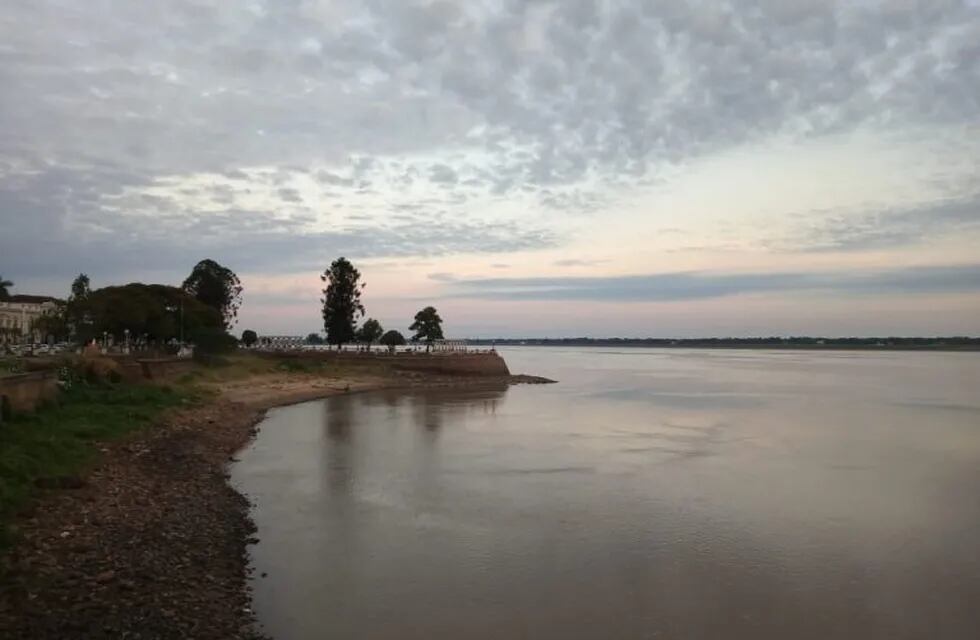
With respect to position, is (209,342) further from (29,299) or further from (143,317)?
(29,299)

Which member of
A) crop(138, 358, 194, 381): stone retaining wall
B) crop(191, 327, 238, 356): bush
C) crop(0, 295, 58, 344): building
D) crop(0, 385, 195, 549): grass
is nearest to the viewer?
crop(0, 385, 195, 549): grass

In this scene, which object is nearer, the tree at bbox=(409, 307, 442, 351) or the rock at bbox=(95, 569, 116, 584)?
the rock at bbox=(95, 569, 116, 584)

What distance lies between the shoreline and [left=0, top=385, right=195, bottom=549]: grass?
0.32m

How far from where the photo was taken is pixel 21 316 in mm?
90188

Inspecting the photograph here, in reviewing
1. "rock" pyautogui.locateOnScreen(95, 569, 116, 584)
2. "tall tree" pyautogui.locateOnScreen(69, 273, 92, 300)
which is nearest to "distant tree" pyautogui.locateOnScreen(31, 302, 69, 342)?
"tall tree" pyautogui.locateOnScreen(69, 273, 92, 300)

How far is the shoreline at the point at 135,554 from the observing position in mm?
8000

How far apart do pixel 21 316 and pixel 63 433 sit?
286 ft

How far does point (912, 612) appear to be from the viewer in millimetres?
10195

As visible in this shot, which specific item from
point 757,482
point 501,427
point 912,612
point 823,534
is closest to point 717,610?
point 912,612

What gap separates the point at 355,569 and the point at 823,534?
8.79 metres

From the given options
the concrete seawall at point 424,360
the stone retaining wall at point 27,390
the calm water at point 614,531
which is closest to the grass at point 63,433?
the stone retaining wall at point 27,390

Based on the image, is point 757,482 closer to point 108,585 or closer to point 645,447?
point 645,447

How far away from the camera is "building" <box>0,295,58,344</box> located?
7988 cm

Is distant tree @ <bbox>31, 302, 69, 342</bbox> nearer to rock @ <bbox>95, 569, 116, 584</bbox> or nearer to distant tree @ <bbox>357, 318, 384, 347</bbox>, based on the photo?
distant tree @ <bbox>357, 318, 384, 347</bbox>
